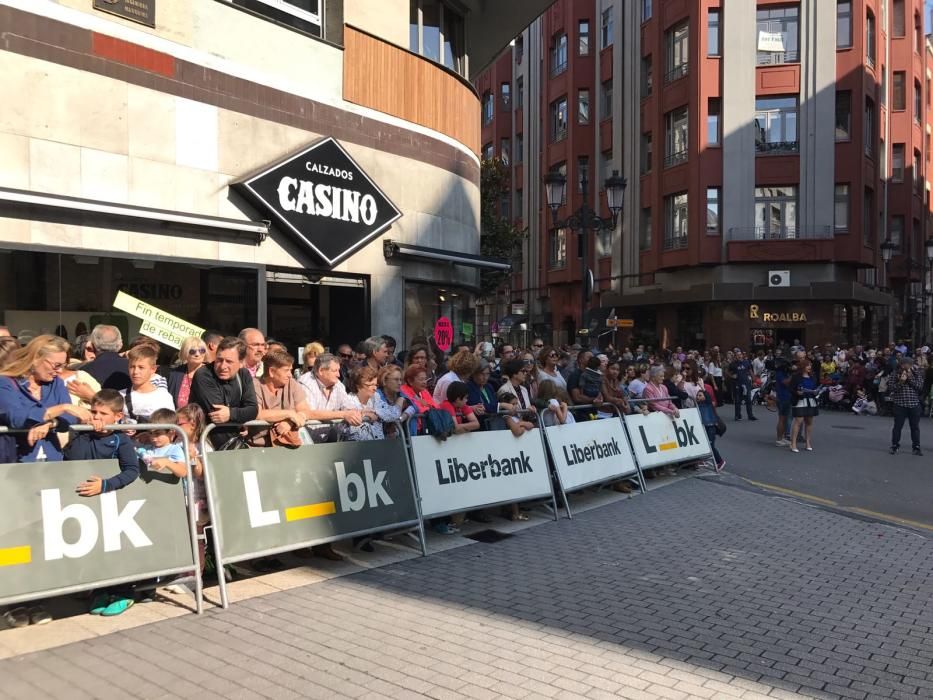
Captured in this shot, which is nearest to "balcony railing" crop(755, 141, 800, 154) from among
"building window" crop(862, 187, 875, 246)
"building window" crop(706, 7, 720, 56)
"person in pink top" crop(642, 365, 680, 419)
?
"building window" crop(862, 187, 875, 246)

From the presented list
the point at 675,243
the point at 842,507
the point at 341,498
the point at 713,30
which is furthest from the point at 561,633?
the point at 713,30

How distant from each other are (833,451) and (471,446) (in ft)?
31.4

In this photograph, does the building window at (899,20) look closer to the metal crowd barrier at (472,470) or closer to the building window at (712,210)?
the building window at (712,210)

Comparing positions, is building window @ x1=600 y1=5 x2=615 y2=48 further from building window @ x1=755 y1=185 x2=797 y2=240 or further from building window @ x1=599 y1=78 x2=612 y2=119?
building window @ x1=755 y1=185 x2=797 y2=240

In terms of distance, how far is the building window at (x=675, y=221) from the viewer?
33469 millimetres

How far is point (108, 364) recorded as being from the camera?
21.9ft

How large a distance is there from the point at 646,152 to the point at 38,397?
3450 centimetres

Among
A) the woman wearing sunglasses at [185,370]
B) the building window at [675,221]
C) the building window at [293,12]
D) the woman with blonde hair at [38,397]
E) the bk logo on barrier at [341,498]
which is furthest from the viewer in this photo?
the building window at [675,221]

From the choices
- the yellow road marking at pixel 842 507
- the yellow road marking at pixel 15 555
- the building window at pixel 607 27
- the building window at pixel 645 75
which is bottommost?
the yellow road marking at pixel 842 507

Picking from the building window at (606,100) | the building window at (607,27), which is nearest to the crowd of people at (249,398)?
the building window at (606,100)

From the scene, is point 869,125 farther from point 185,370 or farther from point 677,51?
point 185,370

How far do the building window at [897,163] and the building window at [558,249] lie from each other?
17067mm

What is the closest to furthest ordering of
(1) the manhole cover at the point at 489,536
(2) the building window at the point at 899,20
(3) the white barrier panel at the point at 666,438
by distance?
(1) the manhole cover at the point at 489,536
(3) the white barrier panel at the point at 666,438
(2) the building window at the point at 899,20

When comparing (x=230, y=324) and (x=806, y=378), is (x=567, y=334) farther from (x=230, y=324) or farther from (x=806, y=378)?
(x=230, y=324)
